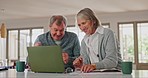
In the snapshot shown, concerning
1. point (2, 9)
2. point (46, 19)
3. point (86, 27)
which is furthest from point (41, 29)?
point (86, 27)

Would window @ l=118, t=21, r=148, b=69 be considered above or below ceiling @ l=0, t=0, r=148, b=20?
below

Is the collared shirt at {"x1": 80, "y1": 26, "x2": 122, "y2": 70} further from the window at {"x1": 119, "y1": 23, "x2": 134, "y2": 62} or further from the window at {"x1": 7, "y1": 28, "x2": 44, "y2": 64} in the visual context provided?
the window at {"x1": 7, "y1": 28, "x2": 44, "y2": 64}

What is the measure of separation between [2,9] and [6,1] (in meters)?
1.07

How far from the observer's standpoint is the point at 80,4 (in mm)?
5621

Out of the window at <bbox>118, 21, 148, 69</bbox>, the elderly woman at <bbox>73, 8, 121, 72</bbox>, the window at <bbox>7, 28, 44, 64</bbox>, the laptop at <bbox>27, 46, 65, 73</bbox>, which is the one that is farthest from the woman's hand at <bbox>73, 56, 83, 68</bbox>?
the window at <bbox>7, 28, 44, 64</bbox>

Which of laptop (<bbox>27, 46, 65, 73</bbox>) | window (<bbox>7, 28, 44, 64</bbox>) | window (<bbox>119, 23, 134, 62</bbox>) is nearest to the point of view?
laptop (<bbox>27, 46, 65, 73</bbox>)

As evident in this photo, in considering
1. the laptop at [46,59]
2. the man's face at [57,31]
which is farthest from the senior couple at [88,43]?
the laptop at [46,59]

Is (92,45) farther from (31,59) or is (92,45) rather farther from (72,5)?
(72,5)

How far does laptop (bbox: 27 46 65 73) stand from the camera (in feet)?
4.76

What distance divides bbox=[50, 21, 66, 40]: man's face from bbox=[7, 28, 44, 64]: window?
6.36 metres

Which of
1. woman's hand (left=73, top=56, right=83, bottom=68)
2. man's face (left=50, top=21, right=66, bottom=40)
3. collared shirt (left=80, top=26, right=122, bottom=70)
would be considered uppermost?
man's face (left=50, top=21, right=66, bottom=40)

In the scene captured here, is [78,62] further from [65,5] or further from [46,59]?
[65,5]

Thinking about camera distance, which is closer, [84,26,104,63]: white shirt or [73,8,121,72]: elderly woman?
[73,8,121,72]: elderly woman

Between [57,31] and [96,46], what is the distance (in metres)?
0.37
